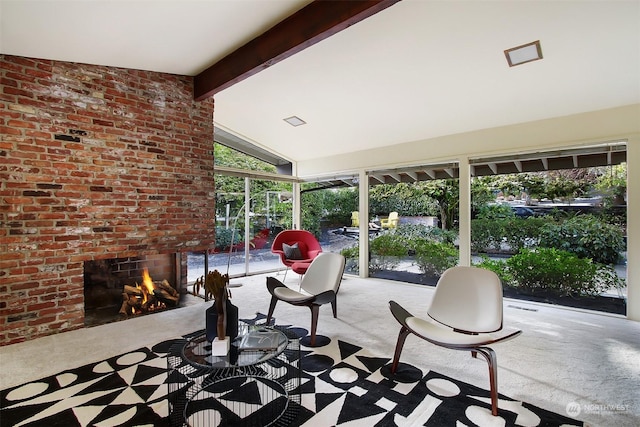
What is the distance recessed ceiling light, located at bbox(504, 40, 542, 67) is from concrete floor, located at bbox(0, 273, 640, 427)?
109 inches

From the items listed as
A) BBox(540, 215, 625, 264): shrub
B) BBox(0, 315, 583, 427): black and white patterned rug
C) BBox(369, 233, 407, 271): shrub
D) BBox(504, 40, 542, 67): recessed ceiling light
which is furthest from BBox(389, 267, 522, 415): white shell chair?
BBox(369, 233, 407, 271): shrub

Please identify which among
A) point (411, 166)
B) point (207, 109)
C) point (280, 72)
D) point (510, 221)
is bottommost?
point (510, 221)

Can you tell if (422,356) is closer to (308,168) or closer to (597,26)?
(597,26)

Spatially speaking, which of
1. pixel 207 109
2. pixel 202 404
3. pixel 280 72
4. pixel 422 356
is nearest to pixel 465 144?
pixel 280 72

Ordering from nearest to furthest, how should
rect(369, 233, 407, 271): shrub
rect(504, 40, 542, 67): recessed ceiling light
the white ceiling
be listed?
the white ceiling, rect(504, 40, 542, 67): recessed ceiling light, rect(369, 233, 407, 271): shrub

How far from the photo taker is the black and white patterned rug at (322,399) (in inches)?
76.2

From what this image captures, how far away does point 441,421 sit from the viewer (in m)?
1.93

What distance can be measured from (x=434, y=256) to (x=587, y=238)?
2.00 m

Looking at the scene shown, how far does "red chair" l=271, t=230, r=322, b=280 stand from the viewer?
5492 millimetres

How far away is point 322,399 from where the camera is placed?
84.2 inches

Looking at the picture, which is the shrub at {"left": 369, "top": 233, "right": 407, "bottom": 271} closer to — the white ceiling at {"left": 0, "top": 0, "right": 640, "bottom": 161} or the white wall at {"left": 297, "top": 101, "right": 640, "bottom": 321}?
the white wall at {"left": 297, "top": 101, "right": 640, "bottom": 321}

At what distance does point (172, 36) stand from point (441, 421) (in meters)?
3.75

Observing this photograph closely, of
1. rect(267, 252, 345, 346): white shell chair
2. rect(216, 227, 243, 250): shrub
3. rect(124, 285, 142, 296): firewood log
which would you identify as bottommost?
rect(124, 285, 142, 296): firewood log

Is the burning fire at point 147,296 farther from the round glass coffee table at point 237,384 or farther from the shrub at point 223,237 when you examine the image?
the round glass coffee table at point 237,384
